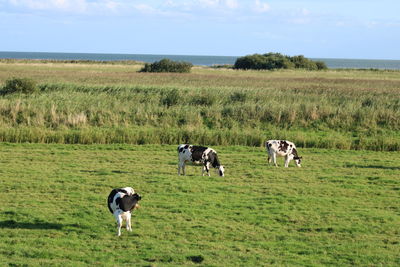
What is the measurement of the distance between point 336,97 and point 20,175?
30800 millimetres

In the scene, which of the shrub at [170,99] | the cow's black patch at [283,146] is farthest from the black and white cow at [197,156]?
the shrub at [170,99]

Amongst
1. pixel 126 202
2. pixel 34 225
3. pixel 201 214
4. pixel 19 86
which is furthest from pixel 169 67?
pixel 126 202

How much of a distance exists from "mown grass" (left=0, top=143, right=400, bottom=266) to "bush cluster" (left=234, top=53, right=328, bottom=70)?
8986cm

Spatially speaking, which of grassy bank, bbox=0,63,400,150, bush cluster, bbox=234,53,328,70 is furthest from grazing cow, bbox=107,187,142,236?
bush cluster, bbox=234,53,328,70

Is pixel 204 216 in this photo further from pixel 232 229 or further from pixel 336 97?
pixel 336 97

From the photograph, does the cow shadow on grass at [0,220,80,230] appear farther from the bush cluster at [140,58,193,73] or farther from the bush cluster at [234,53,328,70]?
the bush cluster at [234,53,328,70]

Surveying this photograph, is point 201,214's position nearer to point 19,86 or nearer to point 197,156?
point 197,156

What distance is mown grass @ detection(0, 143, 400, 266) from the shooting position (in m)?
11.4

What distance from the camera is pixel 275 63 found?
11319 centimetres

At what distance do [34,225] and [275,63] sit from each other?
10334 cm

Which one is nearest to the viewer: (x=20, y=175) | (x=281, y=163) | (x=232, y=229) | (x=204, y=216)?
(x=232, y=229)

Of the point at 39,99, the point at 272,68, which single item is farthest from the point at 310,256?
the point at 272,68

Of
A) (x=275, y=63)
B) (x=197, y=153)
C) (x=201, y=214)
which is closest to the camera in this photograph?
(x=201, y=214)

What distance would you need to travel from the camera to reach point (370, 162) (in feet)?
78.6
